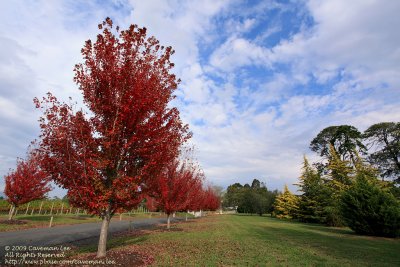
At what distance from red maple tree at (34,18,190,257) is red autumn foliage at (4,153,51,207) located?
1607 cm

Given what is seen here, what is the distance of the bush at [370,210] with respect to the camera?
20.4 metres

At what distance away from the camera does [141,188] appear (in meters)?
10.4

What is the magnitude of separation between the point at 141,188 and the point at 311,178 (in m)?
40.6

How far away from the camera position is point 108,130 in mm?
8789

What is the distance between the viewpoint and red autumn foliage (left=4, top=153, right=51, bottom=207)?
2212 centimetres

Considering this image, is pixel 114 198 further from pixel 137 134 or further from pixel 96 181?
pixel 137 134

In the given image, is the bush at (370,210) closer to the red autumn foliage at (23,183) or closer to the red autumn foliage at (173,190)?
the red autumn foliage at (173,190)

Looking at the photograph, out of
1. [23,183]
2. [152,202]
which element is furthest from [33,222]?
[152,202]

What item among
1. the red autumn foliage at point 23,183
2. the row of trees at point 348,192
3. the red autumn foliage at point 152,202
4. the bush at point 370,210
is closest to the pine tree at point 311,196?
the row of trees at point 348,192

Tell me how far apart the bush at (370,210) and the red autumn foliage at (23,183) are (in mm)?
25319

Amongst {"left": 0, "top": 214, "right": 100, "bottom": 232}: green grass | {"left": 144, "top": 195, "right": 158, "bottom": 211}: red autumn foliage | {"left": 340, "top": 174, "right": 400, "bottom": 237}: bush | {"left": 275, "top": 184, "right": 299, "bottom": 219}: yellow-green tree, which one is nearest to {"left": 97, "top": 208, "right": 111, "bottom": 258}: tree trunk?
{"left": 144, "top": 195, "right": 158, "bottom": 211}: red autumn foliage

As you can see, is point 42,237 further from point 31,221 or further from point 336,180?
point 336,180

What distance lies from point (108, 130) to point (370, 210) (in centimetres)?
2129

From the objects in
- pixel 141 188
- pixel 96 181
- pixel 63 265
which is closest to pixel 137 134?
pixel 96 181
